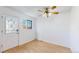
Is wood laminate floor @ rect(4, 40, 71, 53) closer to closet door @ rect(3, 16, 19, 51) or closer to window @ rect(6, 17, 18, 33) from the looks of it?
closet door @ rect(3, 16, 19, 51)

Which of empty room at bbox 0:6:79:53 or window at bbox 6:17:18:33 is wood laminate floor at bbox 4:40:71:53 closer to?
empty room at bbox 0:6:79:53

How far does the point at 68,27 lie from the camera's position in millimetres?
1479

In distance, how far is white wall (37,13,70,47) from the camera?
Result: 1492 millimetres

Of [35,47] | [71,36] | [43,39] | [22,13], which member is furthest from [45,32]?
[22,13]

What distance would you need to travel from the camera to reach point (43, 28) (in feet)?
5.54

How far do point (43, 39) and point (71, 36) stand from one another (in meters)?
0.58

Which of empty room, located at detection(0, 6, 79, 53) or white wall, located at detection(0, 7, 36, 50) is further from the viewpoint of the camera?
white wall, located at detection(0, 7, 36, 50)

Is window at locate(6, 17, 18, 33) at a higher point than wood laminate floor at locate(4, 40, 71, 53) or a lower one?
higher

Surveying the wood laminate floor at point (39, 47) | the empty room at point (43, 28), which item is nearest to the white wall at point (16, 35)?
the empty room at point (43, 28)

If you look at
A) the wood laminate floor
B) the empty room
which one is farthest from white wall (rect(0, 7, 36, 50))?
the wood laminate floor

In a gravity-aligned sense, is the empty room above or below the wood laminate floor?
above

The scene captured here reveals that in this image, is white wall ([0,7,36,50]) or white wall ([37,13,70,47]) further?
white wall ([0,7,36,50])

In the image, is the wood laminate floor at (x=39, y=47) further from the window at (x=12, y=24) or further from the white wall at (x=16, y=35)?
the window at (x=12, y=24)
